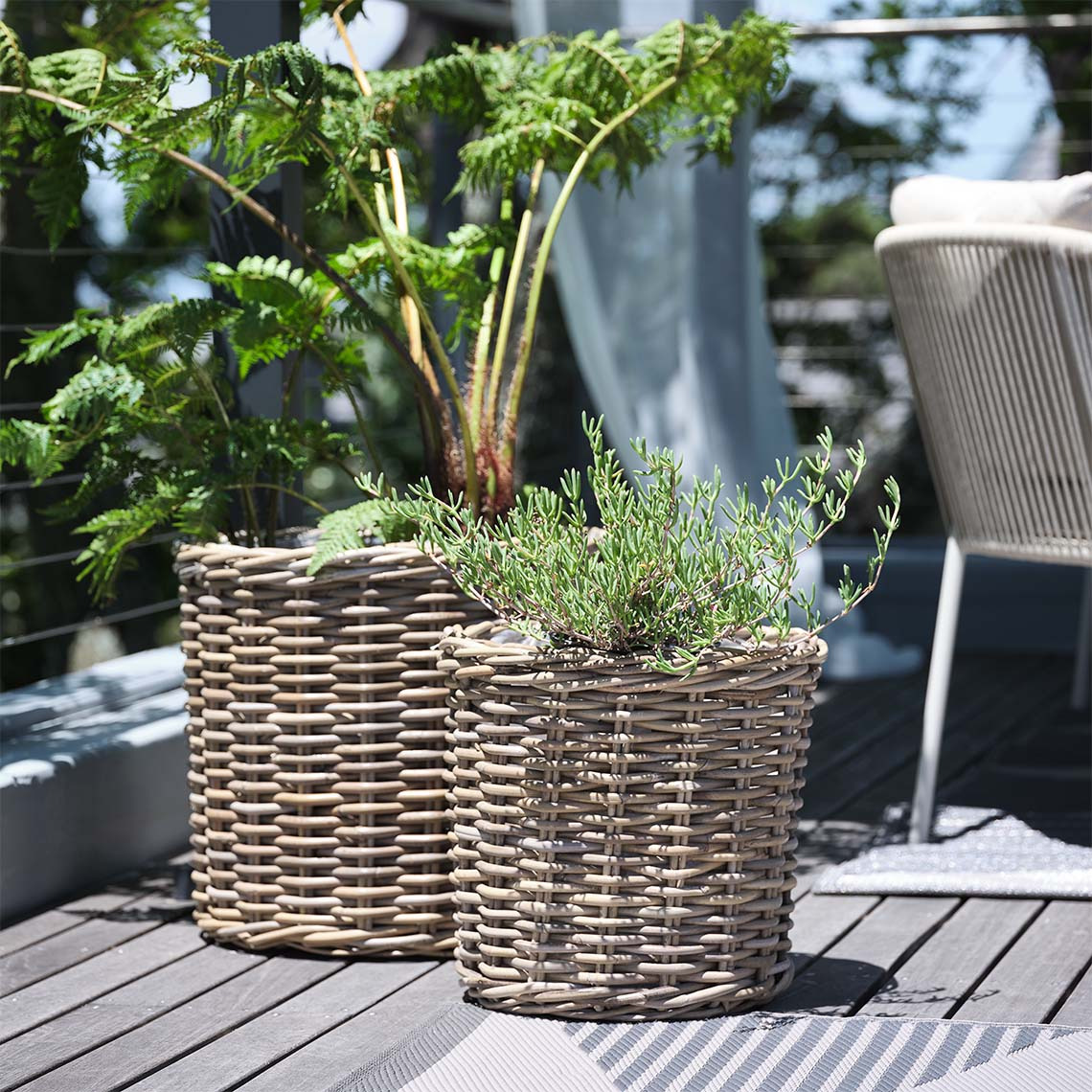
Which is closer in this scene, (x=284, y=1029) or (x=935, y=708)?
(x=284, y=1029)

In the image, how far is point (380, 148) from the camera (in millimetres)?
1771

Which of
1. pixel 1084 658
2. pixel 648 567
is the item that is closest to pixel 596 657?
pixel 648 567

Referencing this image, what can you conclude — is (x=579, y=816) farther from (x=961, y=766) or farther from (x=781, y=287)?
(x=781, y=287)

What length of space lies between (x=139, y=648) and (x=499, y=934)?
193cm

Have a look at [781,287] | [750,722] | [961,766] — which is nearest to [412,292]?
[750,722]

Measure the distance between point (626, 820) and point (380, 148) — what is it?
83 cm

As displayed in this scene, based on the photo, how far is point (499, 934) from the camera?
148 cm

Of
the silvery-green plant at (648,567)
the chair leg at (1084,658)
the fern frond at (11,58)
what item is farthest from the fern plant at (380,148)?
the chair leg at (1084,658)

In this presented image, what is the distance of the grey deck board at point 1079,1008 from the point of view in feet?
4.86

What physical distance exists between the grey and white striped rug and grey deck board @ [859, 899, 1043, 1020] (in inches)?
2.9

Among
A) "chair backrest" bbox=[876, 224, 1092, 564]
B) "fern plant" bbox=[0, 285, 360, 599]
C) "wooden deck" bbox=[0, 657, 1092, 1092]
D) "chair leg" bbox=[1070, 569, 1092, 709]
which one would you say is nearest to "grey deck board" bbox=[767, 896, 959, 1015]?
"wooden deck" bbox=[0, 657, 1092, 1092]

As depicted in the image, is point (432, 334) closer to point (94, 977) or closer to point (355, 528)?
point (355, 528)

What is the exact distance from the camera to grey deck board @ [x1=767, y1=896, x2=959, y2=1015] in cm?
155

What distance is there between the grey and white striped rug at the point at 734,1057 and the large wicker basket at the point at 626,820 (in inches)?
1.4
